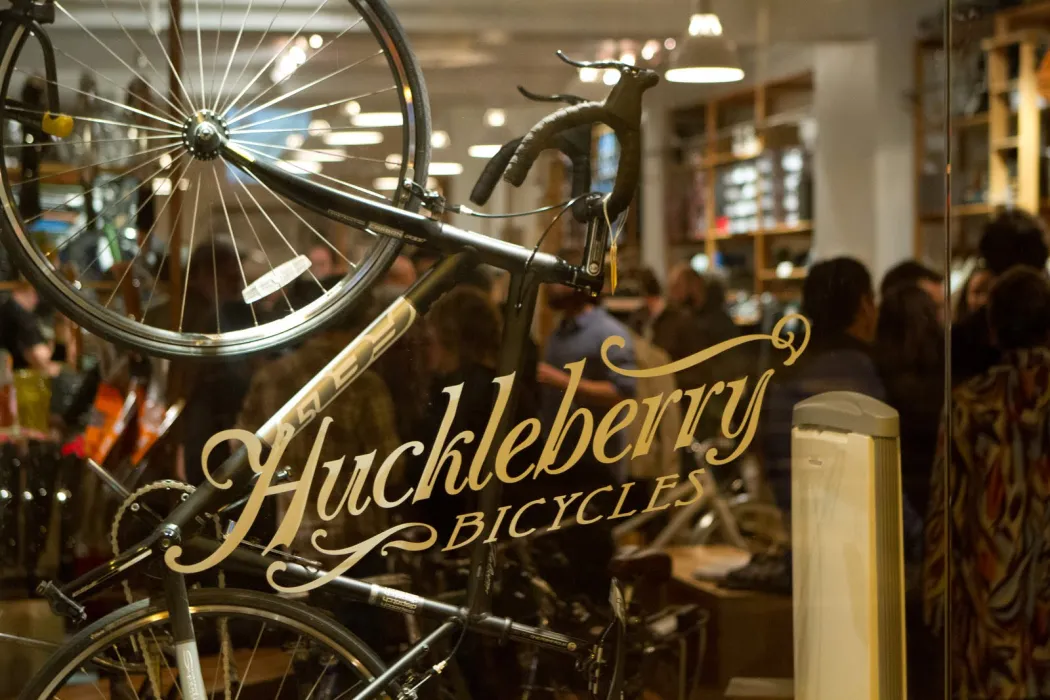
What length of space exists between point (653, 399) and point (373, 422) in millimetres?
602

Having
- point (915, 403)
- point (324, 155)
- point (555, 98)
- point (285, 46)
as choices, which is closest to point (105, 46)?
point (285, 46)

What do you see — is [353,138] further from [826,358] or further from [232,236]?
[826,358]

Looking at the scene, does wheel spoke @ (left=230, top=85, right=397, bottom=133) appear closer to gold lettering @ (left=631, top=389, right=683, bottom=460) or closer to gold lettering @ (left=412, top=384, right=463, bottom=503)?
gold lettering @ (left=412, top=384, right=463, bottom=503)

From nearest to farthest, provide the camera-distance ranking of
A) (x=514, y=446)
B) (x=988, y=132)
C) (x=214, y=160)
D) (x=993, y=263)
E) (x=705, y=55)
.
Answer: (x=214, y=160) → (x=514, y=446) → (x=705, y=55) → (x=993, y=263) → (x=988, y=132)

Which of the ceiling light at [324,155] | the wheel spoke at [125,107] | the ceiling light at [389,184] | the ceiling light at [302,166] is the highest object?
the wheel spoke at [125,107]

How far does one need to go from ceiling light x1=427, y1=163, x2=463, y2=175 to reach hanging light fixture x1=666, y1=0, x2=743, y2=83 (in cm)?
56

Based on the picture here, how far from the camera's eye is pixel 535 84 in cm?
224

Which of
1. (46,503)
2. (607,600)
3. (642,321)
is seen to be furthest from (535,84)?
(46,503)

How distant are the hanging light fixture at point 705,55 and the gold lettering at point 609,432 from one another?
76cm

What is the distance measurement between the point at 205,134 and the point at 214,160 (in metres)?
0.07

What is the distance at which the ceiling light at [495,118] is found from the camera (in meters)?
Answer: 2.22

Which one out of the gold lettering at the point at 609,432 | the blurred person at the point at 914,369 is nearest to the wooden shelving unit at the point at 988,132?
the blurred person at the point at 914,369

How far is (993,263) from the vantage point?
2939mm

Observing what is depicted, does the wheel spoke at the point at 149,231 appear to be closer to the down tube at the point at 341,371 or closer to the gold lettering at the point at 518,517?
the down tube at the point at 341,371
